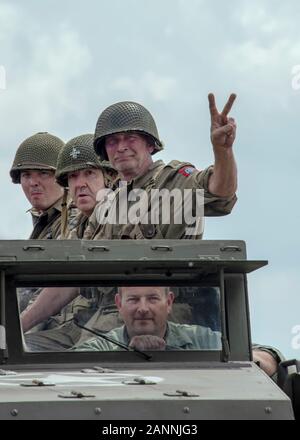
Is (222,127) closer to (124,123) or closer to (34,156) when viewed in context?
(124,123)

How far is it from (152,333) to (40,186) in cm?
461

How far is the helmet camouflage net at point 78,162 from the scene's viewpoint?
38.0ft

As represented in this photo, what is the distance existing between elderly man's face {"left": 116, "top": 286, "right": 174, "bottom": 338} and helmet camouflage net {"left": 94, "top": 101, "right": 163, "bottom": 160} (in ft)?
5.89

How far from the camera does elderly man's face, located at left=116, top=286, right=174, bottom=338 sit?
340 inches

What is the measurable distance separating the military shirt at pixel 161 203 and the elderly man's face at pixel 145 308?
0.91 m

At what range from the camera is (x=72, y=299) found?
8.86 metres

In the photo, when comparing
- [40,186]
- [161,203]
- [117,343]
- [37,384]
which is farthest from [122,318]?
[40,186]

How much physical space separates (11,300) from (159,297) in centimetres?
89

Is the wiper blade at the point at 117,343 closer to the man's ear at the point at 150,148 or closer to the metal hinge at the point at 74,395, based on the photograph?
the metal hinge at the point at 74,395

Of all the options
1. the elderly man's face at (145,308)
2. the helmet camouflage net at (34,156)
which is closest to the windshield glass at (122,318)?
the elderly man's face at (145,308)

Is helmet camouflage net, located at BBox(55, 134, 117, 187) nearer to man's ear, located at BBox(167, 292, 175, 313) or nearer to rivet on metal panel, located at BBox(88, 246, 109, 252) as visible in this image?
rivet on metal panel, located at BBox(88, 246, 109, 252)

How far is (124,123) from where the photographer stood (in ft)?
34.1
